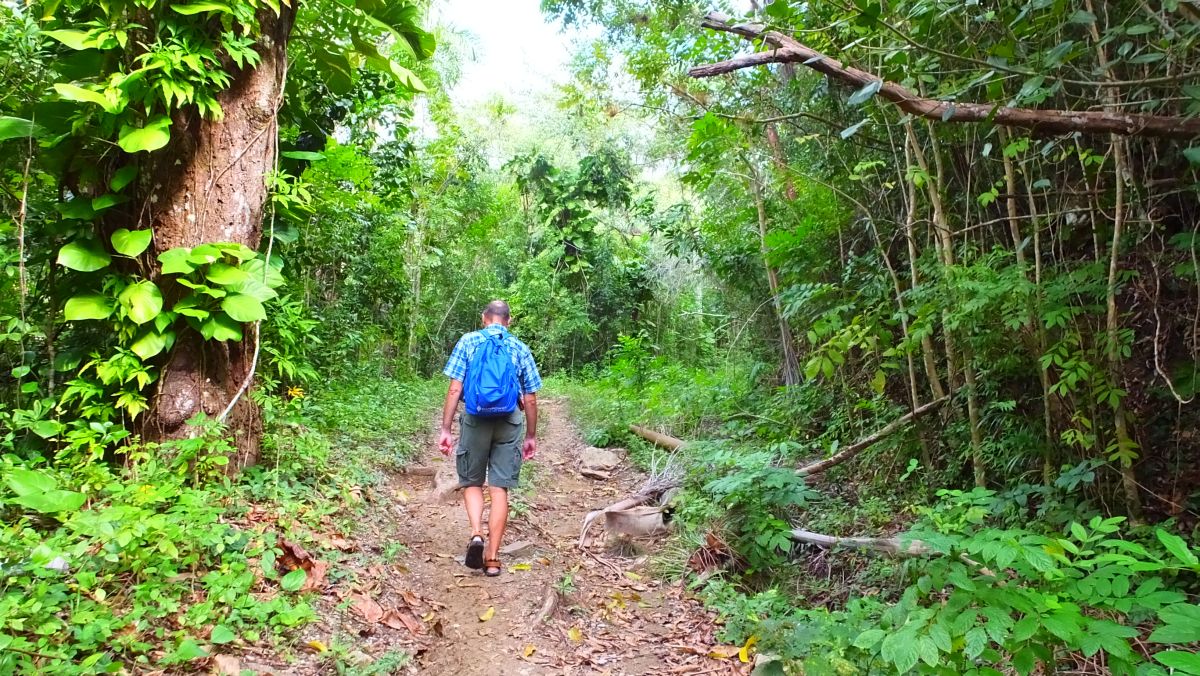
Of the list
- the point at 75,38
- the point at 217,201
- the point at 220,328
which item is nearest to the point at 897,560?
the point at 220,328

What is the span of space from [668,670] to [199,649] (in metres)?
2.23

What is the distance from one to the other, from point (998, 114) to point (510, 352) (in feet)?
9.85

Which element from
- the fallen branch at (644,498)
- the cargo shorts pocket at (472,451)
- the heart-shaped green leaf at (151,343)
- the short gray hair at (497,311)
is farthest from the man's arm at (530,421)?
the heart-shaped green leaf at (151,343)

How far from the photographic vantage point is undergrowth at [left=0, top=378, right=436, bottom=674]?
7.23 feet

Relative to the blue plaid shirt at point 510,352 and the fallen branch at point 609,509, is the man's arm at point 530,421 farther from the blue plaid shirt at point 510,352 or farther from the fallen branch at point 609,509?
the fallen branch at point 609,509

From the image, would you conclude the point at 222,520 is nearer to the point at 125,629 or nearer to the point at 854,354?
the point at 125,629

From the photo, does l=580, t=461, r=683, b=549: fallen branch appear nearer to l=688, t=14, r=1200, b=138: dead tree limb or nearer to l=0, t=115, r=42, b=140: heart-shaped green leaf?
l=688, t=14, r=1200, b=138: dead tree limb

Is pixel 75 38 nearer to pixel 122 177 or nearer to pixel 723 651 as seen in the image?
pixel 122 177

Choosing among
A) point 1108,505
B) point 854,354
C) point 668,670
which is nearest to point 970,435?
point 1108,505

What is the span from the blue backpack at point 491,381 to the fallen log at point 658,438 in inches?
127

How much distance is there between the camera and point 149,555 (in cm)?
259

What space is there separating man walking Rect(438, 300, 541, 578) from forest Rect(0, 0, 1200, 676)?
17.2 inches

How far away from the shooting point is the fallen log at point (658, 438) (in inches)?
290

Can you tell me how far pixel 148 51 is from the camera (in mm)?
3338
